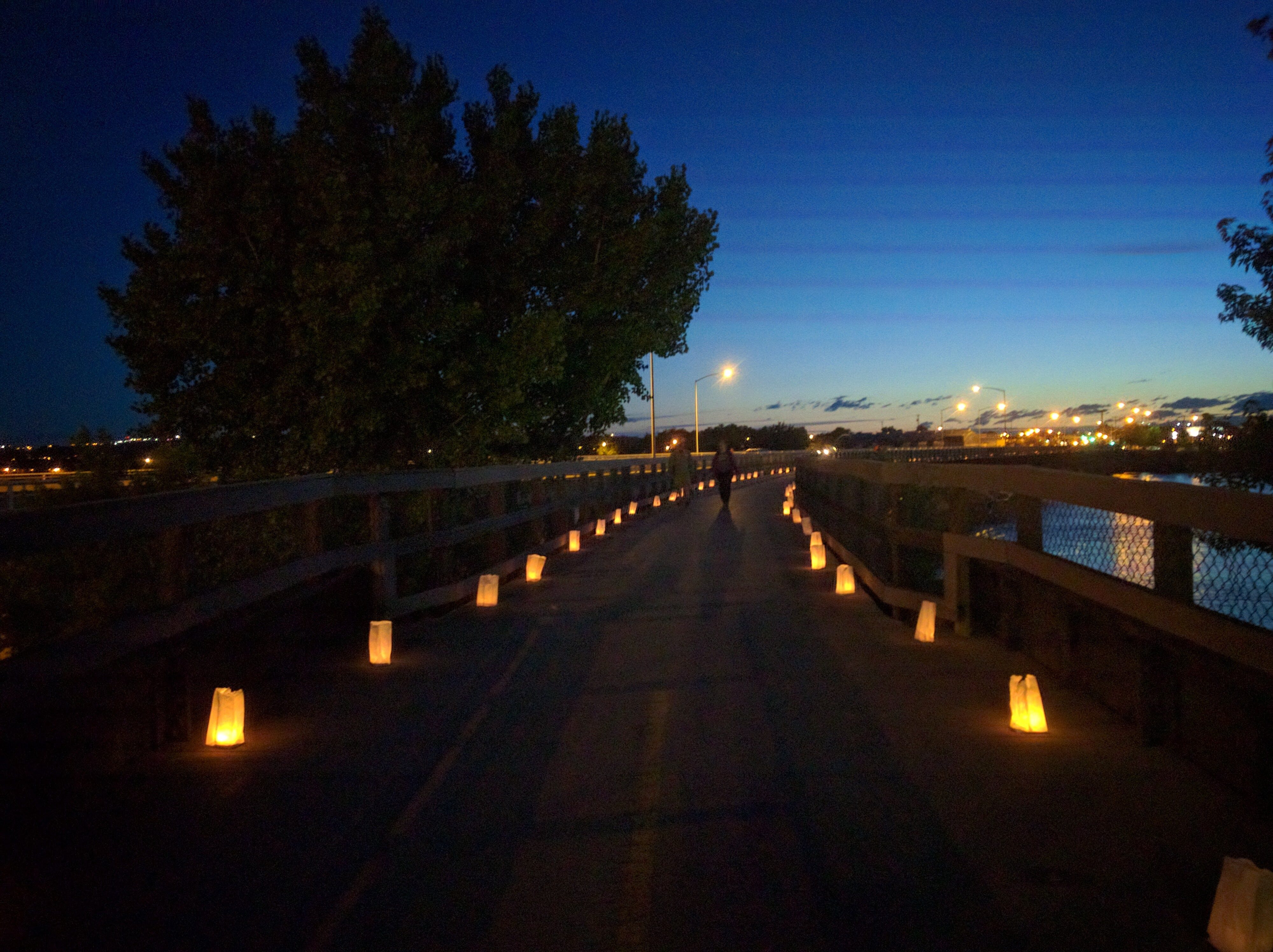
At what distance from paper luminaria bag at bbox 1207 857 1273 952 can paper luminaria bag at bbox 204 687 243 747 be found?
16.8 ft

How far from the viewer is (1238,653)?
4961 mm

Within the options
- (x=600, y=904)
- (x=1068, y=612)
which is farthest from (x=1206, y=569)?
(x=600, y=904)

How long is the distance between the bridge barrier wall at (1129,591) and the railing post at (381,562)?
5.07m

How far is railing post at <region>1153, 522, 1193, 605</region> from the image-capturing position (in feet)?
18.6

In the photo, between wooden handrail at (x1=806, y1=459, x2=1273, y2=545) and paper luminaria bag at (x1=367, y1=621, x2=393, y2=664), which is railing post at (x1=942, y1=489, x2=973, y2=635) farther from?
paper luminaria bag at (x1=367, y1=621, x2=393, y2=664)

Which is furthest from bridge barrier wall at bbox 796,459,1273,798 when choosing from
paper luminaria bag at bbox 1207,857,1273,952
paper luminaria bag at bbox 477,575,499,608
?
paper luminaria bag at bbox 477,575,499,608

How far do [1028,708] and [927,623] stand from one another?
9.89ft

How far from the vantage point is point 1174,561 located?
5.72 metres

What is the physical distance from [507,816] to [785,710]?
2.62m

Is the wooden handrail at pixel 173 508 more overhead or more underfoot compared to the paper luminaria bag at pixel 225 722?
more overhead

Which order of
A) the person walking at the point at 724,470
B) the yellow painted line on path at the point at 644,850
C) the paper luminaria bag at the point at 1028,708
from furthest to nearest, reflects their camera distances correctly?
the person walking at the point at 724,470, the paper luminaria bag at the point at 1028,708, the yellow painted line on path at the point at 644,850

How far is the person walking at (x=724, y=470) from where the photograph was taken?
105ft

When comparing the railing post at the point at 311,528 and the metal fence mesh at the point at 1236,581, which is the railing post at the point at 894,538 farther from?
the railing post at the point at 311,528

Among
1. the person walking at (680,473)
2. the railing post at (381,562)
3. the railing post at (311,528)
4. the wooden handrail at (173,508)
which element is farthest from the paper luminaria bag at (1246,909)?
the person walking at (680,473)
